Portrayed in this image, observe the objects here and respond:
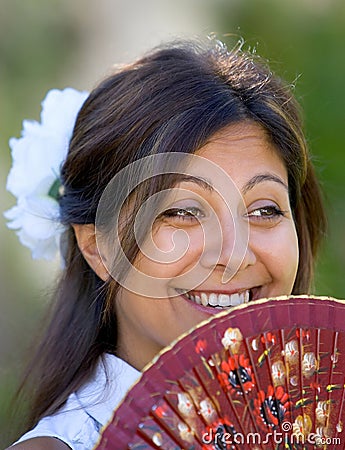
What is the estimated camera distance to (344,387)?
150 cm

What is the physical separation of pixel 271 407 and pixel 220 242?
46cm

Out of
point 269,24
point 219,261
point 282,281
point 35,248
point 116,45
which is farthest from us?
point 116,45

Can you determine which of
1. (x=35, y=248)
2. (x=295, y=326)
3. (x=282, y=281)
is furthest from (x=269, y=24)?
(x=295, y=326)

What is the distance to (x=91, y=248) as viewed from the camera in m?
2.11

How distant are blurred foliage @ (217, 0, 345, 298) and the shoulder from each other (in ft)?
8.68

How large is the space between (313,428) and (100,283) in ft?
2.65

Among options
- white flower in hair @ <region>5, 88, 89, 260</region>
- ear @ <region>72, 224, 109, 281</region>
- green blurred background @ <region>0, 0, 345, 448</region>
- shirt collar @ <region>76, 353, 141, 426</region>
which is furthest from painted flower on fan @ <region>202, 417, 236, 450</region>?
green blurred background @ <region>0, 0, 345, 448</region>

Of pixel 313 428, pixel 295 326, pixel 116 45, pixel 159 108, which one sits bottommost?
pixel 313 428

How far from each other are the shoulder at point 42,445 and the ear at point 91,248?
1.25 ft

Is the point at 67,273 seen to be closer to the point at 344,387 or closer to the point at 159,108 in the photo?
the point at 159,108

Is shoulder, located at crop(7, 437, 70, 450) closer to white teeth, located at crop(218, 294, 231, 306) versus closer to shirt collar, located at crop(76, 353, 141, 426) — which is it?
shirt collar, located at crop(76, 353, 141, 426)

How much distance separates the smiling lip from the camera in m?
1.90

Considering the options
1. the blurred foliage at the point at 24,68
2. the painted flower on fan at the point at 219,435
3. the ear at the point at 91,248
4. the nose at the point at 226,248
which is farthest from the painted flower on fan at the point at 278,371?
the blurred foliage at the point at 24,68

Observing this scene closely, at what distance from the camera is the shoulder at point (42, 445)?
1823mm
